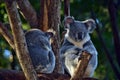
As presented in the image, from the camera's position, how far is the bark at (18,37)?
4945 millimetres

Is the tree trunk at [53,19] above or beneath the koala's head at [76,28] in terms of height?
above

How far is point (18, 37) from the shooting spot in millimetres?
5109

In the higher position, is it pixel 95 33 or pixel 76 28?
pixel 76 28

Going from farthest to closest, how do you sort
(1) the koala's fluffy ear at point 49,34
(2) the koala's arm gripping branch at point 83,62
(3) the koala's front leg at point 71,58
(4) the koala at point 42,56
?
(3) the koala's front leg at point 71,58
(1) the koala's fluffy ear at point 49,34
(4) the koala at point 42,56
(2) the koala's arm gripping branch at point 83,62

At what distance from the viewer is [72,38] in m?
7.70

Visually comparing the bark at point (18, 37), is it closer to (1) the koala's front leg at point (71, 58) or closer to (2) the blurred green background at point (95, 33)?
(1) the koala's front leg at point (71, 58)

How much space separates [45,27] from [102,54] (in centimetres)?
480

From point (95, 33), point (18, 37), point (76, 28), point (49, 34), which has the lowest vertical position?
point (95, 33)

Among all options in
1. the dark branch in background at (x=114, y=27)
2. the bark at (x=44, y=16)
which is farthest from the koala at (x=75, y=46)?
the dark branch in background at (x=114, y=27)

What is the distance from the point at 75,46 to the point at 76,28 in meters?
0.49

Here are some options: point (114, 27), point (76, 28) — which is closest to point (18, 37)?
point (76, 28)

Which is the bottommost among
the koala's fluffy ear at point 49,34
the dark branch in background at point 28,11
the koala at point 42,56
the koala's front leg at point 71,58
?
the koala's front leg at point 71,58

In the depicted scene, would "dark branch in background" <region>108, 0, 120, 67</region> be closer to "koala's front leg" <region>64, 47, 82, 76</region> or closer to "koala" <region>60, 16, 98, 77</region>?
"koala" <region>60, 16, 98, 77</region>

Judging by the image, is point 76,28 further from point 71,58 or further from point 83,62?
point 83,62
